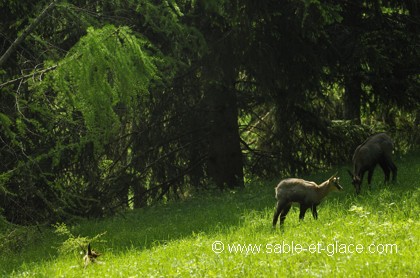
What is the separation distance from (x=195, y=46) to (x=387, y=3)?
18.8ft

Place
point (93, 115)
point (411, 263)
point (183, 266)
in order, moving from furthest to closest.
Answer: point (93, 115) → point (183, 266) → point (411, 263)

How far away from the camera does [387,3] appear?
66.4 feet

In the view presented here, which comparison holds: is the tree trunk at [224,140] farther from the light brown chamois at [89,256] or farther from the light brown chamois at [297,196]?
the light brown chamois at [89,256]

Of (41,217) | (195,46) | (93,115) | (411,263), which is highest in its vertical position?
(195,46)

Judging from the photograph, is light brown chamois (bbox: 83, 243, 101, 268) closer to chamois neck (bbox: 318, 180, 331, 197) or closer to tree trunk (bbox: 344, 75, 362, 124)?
chamois neck (bbox: 318, 180, 331, 197)

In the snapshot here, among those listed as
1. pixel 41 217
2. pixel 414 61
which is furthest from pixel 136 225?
pixel 414 61

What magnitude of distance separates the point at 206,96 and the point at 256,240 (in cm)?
982

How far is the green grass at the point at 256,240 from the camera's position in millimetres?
9461

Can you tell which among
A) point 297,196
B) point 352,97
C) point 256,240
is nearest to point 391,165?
point 297,196

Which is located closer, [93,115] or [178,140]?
[93,115]

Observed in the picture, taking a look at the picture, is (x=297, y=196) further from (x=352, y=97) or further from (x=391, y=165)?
(x=352, y=97)

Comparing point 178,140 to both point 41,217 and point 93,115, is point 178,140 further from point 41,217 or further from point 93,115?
point 93,115

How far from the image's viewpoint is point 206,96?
2098 centimetres

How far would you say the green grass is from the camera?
31.0 ft
